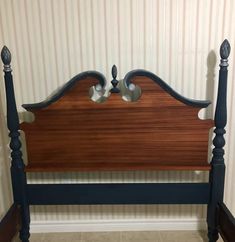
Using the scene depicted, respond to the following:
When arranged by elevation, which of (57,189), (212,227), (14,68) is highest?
(14,68)

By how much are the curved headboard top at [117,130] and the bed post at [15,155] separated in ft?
0.15

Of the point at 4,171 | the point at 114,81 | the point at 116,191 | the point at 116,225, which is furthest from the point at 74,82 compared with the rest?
the point at 116,225

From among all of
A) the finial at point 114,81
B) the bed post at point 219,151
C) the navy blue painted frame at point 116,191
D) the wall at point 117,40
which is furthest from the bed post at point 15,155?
the bed post at point 219,151

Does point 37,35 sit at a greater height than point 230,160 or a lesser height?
greater

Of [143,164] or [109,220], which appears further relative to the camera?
[109,220]

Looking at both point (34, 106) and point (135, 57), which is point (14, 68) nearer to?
point (34, 106)

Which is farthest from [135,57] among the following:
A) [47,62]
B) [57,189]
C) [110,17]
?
[57,189]

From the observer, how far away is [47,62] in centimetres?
159

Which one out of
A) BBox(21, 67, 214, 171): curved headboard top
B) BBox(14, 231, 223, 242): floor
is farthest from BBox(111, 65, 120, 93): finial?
BBox(14, 231, 223, 242): floor

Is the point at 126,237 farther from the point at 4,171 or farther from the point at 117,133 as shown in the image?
the point at 4,171

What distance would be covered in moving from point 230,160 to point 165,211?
454 mm

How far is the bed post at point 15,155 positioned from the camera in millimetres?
1410

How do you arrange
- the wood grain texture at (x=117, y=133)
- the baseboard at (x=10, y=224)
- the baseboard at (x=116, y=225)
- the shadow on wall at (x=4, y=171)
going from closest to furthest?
the baseboard at (x=10, y=224)
the wood grain texture at (x=117, y=133)
the shadow on wall at (x=4, y=171)
the baseboard at (x=116, y=225)

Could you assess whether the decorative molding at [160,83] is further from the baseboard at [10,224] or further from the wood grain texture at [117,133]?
the baseboard at [10,224]
